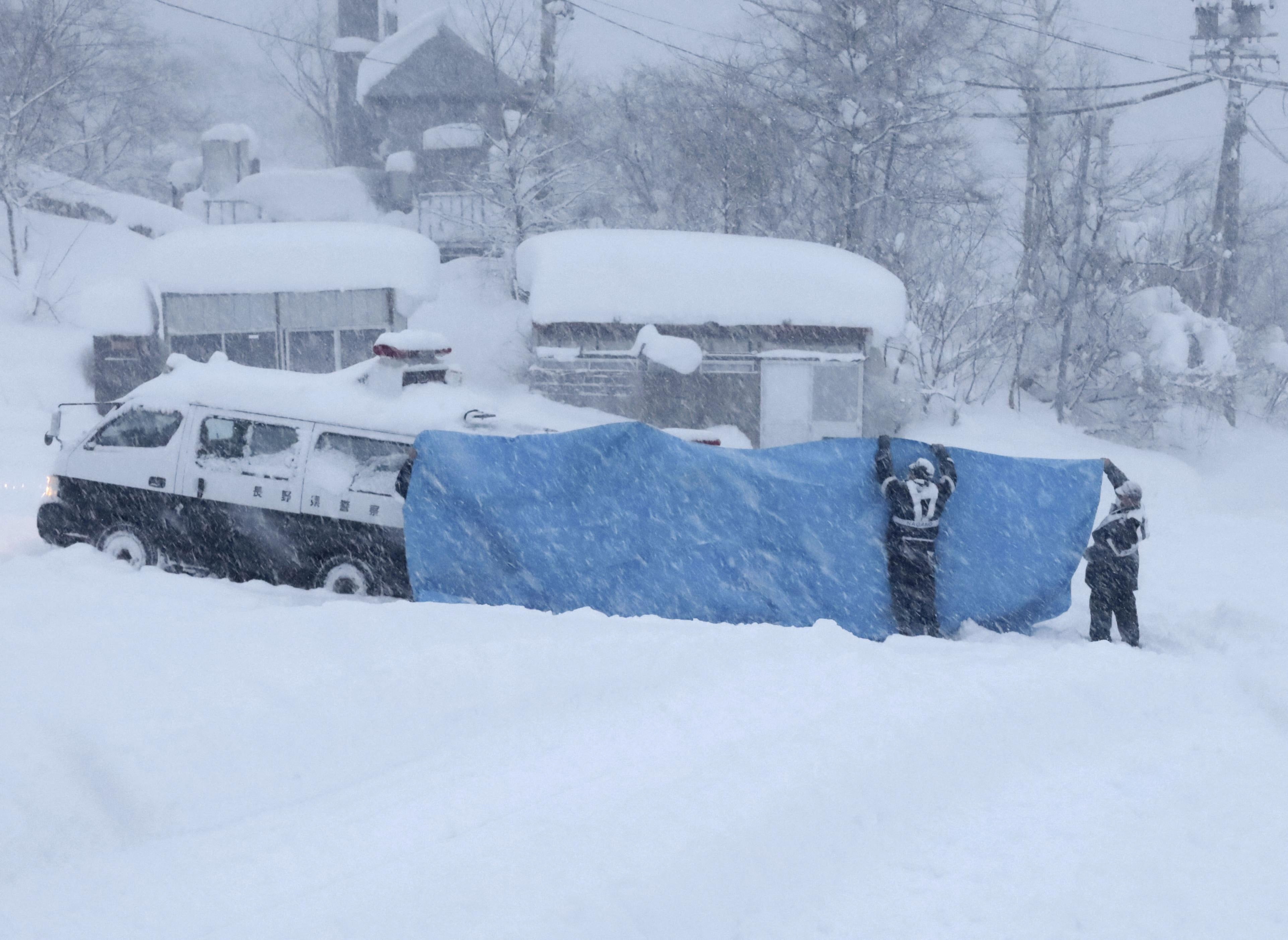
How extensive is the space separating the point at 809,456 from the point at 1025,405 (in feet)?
62.1

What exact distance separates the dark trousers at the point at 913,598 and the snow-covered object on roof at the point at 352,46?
113 ft

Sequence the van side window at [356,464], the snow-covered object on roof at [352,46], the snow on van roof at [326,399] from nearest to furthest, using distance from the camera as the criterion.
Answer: the van side window at [356,464]
the snow on van roof at [326,399]
the snow-covered object on roof at [352,46]

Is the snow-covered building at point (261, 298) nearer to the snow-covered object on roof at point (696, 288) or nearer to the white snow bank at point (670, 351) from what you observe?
the snow-covered object on roof at point (696, 288)

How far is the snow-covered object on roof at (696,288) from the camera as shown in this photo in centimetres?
1700

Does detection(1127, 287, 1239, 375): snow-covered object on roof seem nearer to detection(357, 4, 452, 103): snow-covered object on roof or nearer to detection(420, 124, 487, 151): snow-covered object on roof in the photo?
detection(420, 124, 487, 151): snow-covered object on roof

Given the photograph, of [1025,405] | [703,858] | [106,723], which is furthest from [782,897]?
[1025,405]

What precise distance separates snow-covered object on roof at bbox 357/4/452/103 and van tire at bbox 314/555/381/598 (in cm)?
2770

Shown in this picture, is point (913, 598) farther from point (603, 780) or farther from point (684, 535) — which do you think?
point (603, 780)

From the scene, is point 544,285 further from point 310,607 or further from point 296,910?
point 296,910

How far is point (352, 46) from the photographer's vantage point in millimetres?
36594

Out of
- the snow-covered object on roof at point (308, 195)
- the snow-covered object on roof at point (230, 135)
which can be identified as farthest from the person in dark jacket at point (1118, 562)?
the snow-covered object on roof at point (230, 135)

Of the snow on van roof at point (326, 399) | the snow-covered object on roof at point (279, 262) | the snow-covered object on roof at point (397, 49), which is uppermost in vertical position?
the snow-covered object on roof at point (397, 49)

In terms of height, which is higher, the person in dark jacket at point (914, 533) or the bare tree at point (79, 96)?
the bare tree at point (79, 96)

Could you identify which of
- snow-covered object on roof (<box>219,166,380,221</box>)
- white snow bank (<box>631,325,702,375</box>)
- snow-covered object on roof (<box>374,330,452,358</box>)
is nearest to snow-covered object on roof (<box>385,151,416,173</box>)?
snow-covered object on roof (<box>219,166,380,221</box>)
